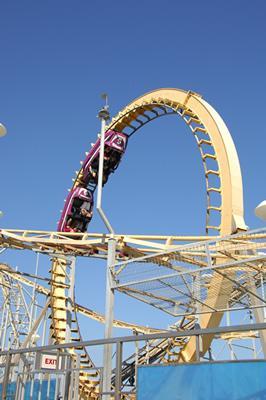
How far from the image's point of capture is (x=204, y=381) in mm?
4547

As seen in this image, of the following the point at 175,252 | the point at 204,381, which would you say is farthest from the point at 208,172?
the point at 204,381

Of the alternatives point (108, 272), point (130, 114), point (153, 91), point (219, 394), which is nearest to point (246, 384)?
Result: point (219, 394)

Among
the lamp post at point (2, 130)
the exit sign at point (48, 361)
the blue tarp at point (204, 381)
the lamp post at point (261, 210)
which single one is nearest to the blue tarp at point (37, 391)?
the exit sign at point (48, 361)

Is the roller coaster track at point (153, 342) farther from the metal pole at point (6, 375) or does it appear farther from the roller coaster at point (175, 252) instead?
the metal pole at point (6, 375)

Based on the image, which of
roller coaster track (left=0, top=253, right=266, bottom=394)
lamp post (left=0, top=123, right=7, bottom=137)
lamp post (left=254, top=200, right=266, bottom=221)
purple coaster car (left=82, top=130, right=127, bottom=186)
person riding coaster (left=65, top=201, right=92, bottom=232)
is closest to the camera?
lamp post (left=254, top=200, right=266, bottom=221)

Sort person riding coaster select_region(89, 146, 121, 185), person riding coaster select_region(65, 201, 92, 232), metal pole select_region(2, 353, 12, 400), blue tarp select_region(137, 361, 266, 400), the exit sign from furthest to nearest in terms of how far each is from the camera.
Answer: person riding coaster select_region(65, 201, 92, 232), person riding coaster select_region(89, 146, 121, 185), the exit sign, metal pole select_region(2, 353, 12, 400), blue tarp select_region(137, 361, 266, 400)

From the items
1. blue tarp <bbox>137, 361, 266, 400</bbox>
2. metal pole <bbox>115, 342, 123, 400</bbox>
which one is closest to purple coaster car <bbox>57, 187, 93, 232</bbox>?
metal pole <bbox>115, 342, 123, 400</bbox>

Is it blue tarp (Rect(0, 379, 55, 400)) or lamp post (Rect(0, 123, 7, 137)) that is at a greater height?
lamp post (Rect(0, 123, 7, 137))

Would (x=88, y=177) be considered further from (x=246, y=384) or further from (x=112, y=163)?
(x=246, y=384)

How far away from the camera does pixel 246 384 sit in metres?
4.26

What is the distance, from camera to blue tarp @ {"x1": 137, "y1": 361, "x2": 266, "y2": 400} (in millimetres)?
4234

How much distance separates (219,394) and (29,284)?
72.2 ft

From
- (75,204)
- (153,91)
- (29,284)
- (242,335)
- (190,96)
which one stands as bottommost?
(242,335)

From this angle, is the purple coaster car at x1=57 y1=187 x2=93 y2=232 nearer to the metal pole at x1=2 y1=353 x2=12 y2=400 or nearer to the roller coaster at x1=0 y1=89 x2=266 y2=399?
the roller coaster at x1=0 y1=89 x2=266 y2=399
